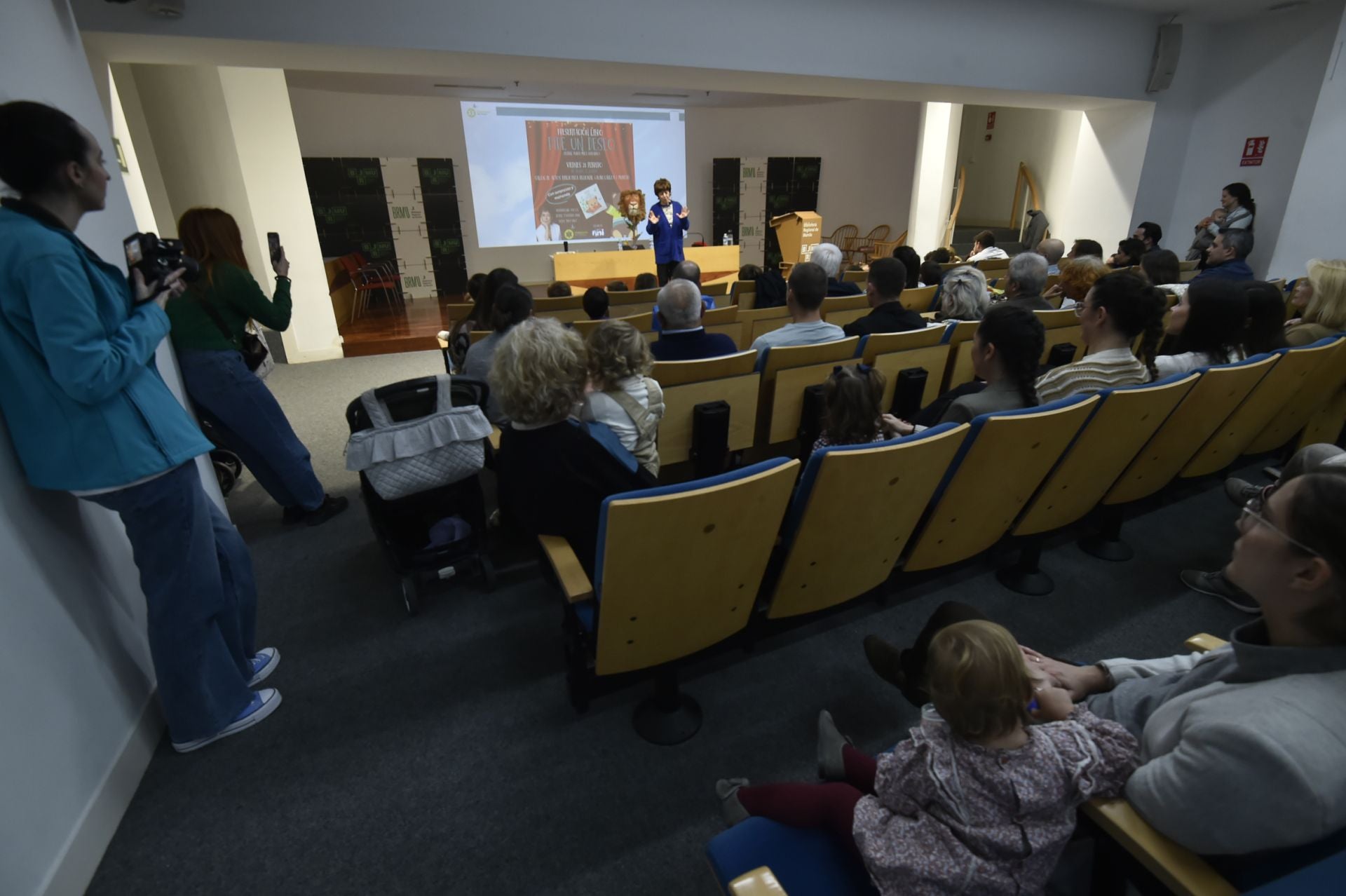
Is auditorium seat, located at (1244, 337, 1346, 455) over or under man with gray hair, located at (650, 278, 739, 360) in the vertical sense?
under

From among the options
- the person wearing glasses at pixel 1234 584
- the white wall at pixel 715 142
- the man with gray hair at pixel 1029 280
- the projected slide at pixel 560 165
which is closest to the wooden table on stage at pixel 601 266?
the projected slide at pixel 560 165

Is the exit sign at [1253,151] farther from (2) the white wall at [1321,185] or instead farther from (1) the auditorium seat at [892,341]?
(1) the auditorium seat at [892,341]

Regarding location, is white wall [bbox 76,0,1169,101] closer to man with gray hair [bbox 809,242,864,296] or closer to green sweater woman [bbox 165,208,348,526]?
man with gray hair [bbox 809,242,864,296]

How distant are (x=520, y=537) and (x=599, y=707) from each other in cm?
109

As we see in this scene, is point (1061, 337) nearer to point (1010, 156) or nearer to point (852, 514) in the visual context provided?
point (852, 514)

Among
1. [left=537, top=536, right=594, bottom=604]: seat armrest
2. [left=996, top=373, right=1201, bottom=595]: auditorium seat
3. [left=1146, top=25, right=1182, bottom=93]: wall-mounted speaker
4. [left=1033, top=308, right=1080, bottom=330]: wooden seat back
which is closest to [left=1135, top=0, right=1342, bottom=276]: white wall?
[left=1146, top=25, right=1182, bottom=93]: wall-mounted speaker

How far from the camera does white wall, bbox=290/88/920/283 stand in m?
9.09

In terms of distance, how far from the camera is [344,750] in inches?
68.9

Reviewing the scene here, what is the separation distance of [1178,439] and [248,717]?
10.9ft

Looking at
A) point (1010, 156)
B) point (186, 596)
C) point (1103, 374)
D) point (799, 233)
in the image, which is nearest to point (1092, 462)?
point (1103, 374)

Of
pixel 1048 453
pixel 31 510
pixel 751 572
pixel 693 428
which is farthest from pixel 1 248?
pixel 1048 453

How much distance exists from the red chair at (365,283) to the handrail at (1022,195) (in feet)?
31.5

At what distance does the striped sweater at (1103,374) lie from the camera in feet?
7.16

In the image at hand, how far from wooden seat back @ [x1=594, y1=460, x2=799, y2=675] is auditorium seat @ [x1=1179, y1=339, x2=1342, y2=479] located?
7.21ft
